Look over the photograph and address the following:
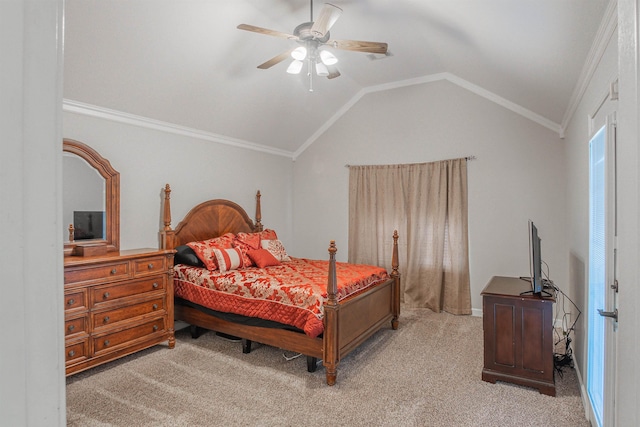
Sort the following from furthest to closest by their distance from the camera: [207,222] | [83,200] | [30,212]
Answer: [207,222]
[83,200]
[30,212]

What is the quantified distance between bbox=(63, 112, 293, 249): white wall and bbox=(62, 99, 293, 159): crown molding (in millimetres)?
43

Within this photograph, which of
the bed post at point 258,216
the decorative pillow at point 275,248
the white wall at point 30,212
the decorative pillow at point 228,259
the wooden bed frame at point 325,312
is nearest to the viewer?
the white wall at point 30,212

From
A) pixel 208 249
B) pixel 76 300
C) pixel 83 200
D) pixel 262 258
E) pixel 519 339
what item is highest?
pixel 83 200

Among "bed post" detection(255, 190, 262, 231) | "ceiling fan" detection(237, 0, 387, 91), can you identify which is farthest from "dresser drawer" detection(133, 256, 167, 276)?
"ceiling fan" detection(237, 0, 387, 91)

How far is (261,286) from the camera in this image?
3.28m

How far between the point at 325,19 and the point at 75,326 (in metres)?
3.04

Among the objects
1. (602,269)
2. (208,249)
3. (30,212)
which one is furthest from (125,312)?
(602,269)

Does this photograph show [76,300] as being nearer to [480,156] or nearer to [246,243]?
[246,243]

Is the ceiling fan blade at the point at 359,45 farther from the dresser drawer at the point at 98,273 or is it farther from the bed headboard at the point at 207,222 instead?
the dresser drawer at the point at 98,273

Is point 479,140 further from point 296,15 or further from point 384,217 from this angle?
point 296,15

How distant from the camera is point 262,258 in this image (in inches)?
166

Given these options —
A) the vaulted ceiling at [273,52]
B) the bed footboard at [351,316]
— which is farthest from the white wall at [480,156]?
the bed footboard at [351,316]

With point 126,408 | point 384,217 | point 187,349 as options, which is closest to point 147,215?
point 187,349

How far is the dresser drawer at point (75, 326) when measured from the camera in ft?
9.16
